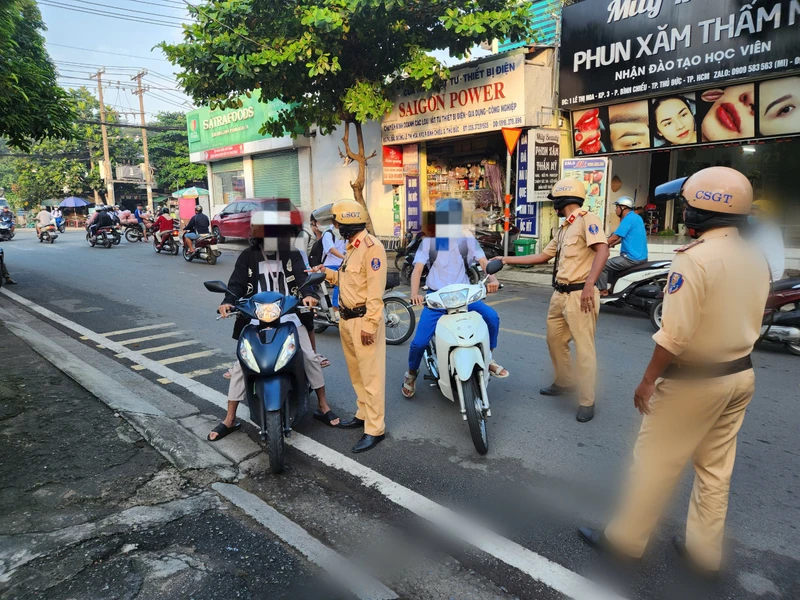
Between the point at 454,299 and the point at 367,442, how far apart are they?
1.18m

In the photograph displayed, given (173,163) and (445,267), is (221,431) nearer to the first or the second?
(445,267)

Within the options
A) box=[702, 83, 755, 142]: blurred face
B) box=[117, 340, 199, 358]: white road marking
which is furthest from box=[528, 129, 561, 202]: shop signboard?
box=[117, 340, 199, 358]: white road marking

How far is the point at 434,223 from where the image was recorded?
4602 mm

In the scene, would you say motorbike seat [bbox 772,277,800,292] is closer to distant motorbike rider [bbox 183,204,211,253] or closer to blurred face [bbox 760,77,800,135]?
blurred face [bbox 760,77,800,135]

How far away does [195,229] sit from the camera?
15875 mm

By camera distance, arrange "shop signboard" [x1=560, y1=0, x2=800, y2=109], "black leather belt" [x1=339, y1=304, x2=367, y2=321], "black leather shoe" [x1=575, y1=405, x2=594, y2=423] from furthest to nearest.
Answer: "shop signboard" [x1=560, y1=0, x2=800, y2=109] < "black leather shoe" [x1=575, y1=405, x2=594, y2=423] < "black leather belt" [x1=339, y1=304, x2=367, y2=321]

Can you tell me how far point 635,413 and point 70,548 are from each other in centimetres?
382

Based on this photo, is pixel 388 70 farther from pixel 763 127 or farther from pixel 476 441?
pixel 476 441

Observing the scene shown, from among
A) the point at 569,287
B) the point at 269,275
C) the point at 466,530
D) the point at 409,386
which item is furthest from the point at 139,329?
the point at 466,530

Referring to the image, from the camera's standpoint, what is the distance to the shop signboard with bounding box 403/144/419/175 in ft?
53.7

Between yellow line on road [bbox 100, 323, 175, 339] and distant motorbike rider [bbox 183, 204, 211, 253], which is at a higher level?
distant motorbike rider [bbox 183, 204, 211, 253]

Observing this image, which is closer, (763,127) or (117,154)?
(763,127)

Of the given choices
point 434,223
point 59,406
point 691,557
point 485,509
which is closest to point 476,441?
point 485,509

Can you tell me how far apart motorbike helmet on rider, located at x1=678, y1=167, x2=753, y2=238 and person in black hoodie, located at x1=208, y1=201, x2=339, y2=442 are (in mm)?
2567
